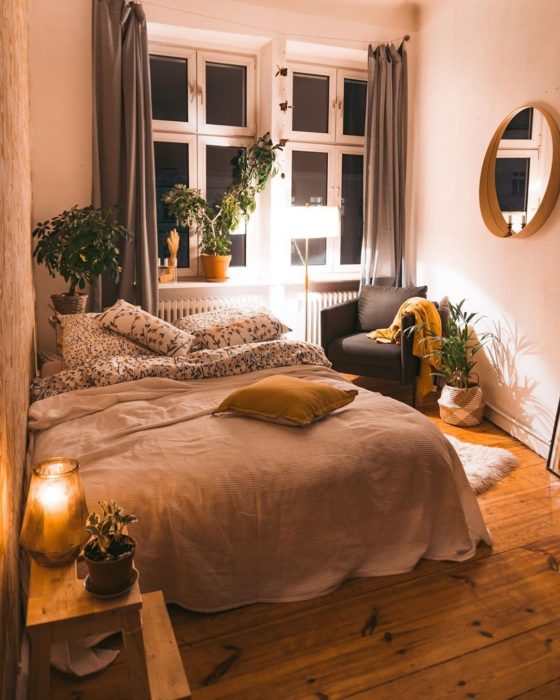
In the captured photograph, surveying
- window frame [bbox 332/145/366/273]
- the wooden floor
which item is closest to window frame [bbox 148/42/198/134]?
window frame [bbox 332/145/366/273]

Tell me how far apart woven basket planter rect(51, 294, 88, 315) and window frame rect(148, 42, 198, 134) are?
1.54 meters

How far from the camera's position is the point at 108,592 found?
140cm

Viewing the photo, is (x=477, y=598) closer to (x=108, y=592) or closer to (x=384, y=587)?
(x=384, y=587)

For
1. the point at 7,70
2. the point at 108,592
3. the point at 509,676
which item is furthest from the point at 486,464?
the point at 7,70

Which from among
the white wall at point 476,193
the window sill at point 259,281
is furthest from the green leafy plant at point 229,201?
the white wall at point 476,193

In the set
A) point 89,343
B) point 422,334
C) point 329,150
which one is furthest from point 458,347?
point 89,343

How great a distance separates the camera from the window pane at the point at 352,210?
5445mm

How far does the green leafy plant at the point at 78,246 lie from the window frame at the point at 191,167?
1.06m

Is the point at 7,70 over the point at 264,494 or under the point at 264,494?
over

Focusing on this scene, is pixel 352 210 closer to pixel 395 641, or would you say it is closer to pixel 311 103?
pixel 311 103

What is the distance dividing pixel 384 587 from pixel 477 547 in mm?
502

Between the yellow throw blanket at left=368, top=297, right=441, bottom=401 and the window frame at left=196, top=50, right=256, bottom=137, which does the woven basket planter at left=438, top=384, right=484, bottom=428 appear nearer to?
the yellow throw blanket at left=368, top=297, right=441, bottom=401

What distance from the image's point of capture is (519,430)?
3889 millimetres

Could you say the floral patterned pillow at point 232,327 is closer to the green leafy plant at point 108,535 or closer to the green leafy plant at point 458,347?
the green leafy plant at point 458,347
